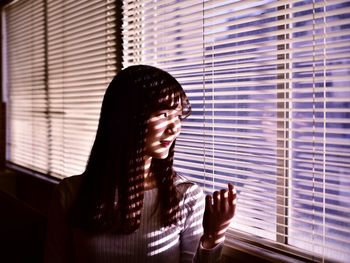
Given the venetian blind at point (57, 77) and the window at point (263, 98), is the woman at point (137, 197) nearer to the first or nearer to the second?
the window at point (263, 98)

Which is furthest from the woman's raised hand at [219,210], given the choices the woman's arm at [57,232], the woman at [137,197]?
the woman's arm at [57,232]

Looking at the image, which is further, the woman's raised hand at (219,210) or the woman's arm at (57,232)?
the woman's arm at (57,232)

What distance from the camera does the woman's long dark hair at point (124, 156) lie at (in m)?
0.96

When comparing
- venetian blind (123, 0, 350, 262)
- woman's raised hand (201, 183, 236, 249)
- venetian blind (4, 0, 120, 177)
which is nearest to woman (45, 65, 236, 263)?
woman's raised hand (201, 183, 236, 249)

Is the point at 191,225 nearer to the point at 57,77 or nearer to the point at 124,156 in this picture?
the point at 124,156

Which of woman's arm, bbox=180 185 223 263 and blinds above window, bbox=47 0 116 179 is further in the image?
blinds above window, bbox=47 0 116 179

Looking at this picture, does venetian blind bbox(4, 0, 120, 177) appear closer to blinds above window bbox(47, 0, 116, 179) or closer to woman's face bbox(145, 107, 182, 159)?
blinds above window bbox(47, 0, 116, 179)

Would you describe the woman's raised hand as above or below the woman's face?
below

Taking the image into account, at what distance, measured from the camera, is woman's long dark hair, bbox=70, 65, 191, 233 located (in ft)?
3.15

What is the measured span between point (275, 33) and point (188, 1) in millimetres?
386

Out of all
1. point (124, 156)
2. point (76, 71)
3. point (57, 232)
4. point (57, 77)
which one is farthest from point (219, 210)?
point (57, 77)

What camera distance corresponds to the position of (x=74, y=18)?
75.3 inches

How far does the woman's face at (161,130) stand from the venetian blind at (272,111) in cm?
22

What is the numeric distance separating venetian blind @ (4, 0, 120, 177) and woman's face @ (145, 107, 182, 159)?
2.48ft
